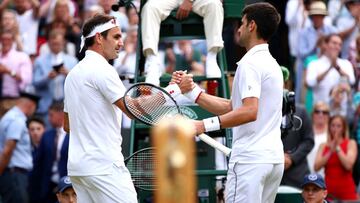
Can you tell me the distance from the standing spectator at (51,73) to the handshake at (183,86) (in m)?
7.39

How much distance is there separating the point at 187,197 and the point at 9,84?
1157 centimetres

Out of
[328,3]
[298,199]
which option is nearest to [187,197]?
[298,199]

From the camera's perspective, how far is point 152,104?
877 centimetres

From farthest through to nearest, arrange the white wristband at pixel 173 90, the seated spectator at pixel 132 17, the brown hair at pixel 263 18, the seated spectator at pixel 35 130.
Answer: the seated spectator at pixel 132 17, the seated spectator at pixel 35 130, the white wristband at pixel 173 90, the brown hair at pixel 263 18

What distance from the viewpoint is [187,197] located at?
17.0 feet

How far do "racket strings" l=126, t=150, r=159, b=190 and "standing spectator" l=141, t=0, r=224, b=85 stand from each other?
1.59m

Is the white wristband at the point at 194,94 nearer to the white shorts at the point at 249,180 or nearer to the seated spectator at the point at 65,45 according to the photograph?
the white shorts at the point at 249,180

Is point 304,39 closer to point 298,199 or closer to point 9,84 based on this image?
point 9,84

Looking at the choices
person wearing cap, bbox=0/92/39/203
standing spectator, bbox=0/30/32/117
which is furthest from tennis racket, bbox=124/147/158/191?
standing spectator, bbox=0/30/32/117

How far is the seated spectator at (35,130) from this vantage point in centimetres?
1542

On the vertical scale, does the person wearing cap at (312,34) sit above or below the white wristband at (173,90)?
above

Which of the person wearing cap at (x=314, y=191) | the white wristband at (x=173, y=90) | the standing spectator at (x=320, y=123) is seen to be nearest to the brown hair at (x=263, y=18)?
the white wristband at (x=173, y=90)

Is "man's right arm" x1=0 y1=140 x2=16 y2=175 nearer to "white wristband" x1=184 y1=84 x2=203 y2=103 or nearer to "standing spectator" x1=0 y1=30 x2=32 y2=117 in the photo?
"standing spectator" x1=0 y1=30 x2=32 y2=117

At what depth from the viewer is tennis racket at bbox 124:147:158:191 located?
9.41m
